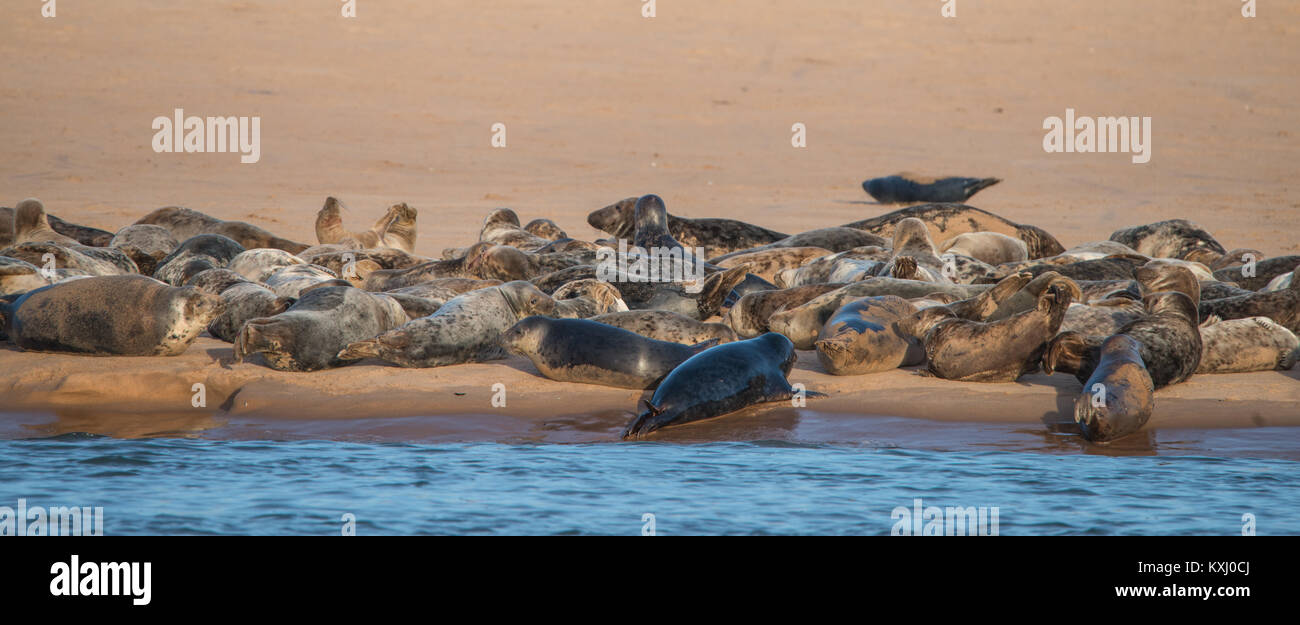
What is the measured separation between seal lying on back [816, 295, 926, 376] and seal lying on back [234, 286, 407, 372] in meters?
2.16

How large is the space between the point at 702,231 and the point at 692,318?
3.75 metres

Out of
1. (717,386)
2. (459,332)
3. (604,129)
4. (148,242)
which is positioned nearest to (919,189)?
(604,129)

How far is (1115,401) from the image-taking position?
17.0ft

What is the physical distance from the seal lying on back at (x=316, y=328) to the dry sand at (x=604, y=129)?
0.11 m

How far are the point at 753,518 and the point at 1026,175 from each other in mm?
15139

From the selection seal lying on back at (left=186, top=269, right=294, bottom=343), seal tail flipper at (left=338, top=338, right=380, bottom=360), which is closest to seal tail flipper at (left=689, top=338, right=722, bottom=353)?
seal tail flipper at (left=338, top=338, right=380, bottom=360)

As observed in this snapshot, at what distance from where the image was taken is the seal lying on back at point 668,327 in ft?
21.5

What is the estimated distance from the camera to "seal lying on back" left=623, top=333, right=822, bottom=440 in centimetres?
546

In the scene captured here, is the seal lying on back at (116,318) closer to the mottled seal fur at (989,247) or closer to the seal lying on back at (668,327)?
the seal lying on back at (668,327)

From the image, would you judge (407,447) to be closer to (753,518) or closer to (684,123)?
A: (753,518)

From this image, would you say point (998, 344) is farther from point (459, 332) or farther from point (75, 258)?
point (75, 258)

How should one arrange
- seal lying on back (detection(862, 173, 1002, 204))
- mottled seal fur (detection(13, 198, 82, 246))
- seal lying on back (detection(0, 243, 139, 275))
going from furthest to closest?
seal lying on back (detection(862, 173, 1002, 204))
mottled seal fur (detection(13, 198, 82, 246))
seal lying on back (detection(0, 243, 139, 275))

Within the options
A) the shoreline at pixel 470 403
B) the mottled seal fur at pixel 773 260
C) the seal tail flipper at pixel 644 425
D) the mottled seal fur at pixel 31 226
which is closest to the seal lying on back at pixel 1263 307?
the shoreline at pixel 470 403

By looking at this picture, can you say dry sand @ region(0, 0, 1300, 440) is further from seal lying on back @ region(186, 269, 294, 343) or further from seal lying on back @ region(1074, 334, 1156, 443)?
seal lying on back @ region(1074, 334, 1156, 443)
